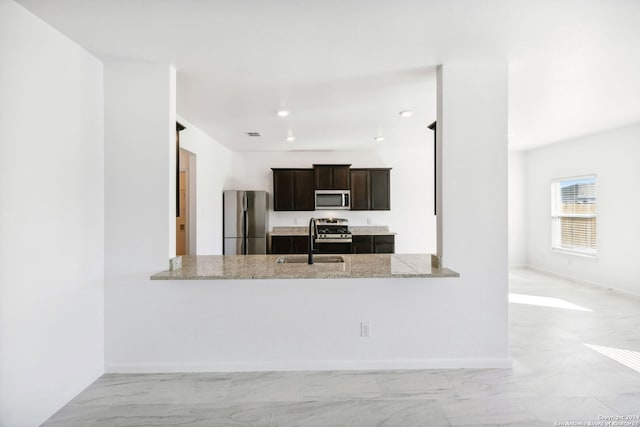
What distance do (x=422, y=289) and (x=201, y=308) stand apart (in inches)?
69.2

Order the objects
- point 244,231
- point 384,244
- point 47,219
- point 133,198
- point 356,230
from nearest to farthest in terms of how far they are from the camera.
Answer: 1. point 47,219
2. point 133,198
3. point 244,231
4. point 384,244
5. point 356,230

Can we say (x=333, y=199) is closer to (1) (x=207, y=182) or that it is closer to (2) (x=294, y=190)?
(2) (x=294, y=190)

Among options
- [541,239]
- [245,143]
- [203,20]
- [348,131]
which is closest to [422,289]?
[203,20]

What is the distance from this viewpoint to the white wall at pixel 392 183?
672 centimetres

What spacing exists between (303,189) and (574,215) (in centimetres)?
481

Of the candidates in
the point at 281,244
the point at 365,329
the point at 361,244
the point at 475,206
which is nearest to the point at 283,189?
the point at 281,244

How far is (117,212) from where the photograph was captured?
2664mm

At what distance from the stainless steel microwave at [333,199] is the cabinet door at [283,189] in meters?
0.51

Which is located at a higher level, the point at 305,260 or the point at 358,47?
the point at 358,47

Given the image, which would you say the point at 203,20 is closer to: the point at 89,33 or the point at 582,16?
the point at 89,33

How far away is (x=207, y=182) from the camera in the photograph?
17.5 feet

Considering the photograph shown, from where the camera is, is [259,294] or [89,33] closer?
[89,33]

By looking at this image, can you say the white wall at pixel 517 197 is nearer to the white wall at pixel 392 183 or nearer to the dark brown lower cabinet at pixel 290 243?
the white wall at pixel 392 183

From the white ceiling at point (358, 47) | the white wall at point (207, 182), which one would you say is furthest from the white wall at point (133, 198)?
the white wall at point (207, 182)
